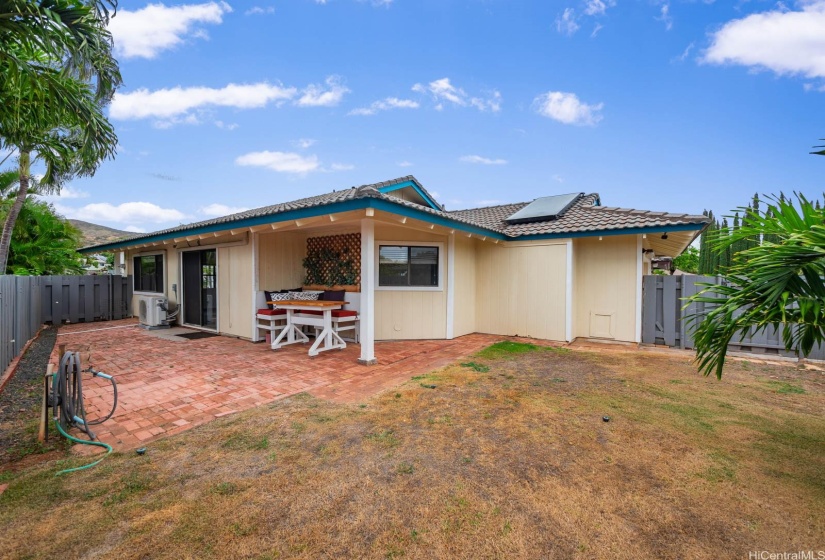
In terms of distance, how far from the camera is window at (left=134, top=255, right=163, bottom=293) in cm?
1088

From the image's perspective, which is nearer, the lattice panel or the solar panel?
the lattice panel

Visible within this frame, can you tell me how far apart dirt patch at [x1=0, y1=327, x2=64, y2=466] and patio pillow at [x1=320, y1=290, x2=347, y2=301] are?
4368 mm

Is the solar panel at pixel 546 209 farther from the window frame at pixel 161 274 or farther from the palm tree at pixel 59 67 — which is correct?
the window frame at pixel 161 274

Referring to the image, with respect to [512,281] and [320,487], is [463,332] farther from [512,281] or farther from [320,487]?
[320,487]

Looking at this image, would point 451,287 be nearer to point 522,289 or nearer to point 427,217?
point 522,289

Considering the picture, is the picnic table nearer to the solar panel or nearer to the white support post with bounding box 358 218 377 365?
the white support post with bounding box 358 218 377 365

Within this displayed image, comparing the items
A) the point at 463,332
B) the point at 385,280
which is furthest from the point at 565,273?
the point at 385,280

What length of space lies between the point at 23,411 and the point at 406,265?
5942 mm

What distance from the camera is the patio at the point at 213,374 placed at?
363cm

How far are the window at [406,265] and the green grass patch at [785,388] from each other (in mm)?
5539


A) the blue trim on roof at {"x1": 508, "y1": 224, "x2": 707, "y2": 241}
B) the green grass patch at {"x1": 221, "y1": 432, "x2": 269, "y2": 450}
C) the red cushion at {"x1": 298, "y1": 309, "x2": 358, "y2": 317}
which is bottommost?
the green grass patch at {"x1": 221, "y1": 432, "x2": 269, "y2": 450}

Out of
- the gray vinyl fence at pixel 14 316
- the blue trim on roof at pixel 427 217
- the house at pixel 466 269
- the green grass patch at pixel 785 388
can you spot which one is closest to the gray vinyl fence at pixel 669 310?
the house at pixel 466 269

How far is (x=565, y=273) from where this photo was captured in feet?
25.4

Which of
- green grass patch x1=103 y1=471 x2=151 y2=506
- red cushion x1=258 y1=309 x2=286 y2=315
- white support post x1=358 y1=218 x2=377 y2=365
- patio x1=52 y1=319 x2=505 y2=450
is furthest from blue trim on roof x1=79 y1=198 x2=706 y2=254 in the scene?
green grass patch x1=103 y1=471 x2=151 y2=506
